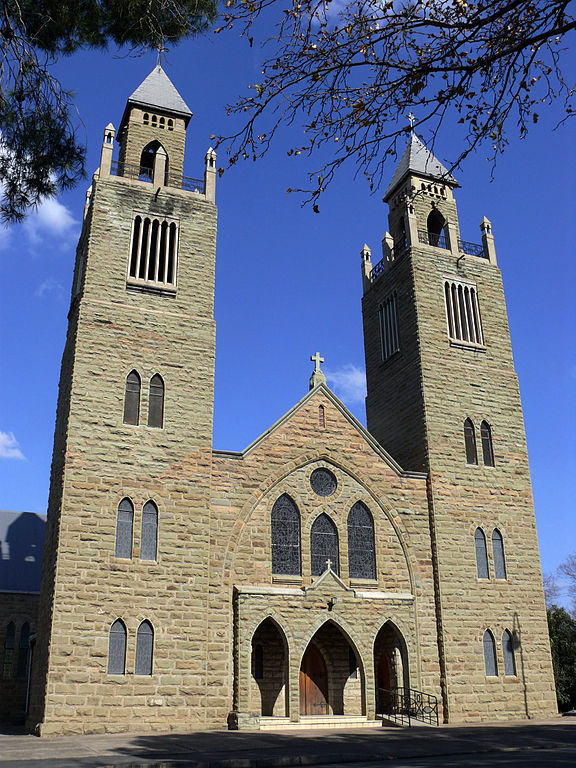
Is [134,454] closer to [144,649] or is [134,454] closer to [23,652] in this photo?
[144,649]

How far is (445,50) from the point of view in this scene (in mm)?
7441

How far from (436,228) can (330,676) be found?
18.0 meters

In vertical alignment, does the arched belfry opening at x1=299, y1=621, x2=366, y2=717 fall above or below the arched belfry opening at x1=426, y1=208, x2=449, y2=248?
below

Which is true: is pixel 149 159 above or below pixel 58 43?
above

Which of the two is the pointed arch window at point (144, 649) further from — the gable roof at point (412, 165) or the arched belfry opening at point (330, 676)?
the gable roof at point (412, 165)

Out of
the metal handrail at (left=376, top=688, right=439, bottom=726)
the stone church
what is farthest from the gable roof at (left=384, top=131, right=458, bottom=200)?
the metal handrail at (left=376, top=688, right=439, bottom=726)

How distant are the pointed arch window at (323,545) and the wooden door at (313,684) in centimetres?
248

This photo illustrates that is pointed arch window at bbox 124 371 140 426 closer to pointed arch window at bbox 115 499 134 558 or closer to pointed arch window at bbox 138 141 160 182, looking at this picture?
pointed arch window at bbox 115 499 134 558

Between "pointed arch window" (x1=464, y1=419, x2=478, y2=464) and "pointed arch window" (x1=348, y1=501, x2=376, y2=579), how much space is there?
14.2 ft

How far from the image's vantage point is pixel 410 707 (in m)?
21.2

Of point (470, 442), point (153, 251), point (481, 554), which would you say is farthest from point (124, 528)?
point (470, 442)

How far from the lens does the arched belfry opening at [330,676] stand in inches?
860

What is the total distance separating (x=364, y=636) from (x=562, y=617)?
17.9 meters

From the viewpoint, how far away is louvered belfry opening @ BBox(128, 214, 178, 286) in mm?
23344
